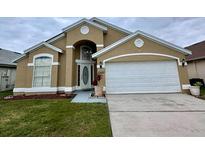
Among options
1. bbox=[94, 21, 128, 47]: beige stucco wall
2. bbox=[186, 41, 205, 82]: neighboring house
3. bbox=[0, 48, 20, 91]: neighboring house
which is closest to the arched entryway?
bbox=[94, 21, 128, 47]: beige stucco wall

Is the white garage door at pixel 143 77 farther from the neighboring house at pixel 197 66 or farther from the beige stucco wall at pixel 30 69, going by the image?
the neighboring house at pixel 197 66

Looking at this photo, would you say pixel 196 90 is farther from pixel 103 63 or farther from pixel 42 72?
pixel 42 72

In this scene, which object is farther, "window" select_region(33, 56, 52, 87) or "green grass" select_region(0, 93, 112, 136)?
"window" select_region(33, 56, 52, 87)

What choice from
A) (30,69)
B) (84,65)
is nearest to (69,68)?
(84,65)

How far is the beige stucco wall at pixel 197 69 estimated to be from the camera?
13.8 meters

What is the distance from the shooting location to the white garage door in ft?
30.6

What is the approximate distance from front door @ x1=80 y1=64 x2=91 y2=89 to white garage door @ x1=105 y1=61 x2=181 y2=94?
3.80 metres

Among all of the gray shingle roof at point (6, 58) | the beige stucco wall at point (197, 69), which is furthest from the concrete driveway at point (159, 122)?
the gray shingle roof at point (6, 58)

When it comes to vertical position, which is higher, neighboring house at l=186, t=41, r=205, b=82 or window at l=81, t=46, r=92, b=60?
window at l=81, t=46, r=92, b=60

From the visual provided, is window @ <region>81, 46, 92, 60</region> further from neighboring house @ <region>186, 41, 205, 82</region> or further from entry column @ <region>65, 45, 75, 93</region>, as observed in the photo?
neighboring house @ <region>186, 41, 205, 82</region>

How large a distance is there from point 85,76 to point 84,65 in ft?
3.92

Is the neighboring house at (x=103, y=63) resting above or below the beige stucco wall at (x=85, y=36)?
below
